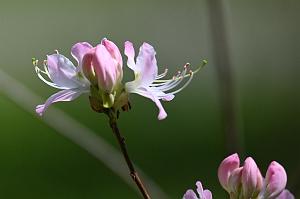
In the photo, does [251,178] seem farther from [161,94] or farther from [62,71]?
[62,71]

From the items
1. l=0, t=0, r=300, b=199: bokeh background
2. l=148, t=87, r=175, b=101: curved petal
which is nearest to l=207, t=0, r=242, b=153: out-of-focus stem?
l=148, t=87, r=175, b=101: curved petal

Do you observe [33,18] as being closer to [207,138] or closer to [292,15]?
[207,138]

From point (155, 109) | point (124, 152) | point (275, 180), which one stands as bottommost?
point (155, 109)

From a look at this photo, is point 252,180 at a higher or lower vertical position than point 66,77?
lower

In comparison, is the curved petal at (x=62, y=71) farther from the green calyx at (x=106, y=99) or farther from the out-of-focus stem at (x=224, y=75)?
the out-of-focus stem at (x=224, y=75)

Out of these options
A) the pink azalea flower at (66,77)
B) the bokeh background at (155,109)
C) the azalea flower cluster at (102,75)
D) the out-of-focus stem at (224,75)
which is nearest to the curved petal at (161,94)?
the azalea flower cluster at (102,75)

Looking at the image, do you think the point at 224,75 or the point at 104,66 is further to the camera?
the point at 224,75

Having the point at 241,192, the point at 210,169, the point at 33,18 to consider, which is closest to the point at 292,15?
the point at 241,192

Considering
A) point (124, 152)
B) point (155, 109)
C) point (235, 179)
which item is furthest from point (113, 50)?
A: point (155, 109)
